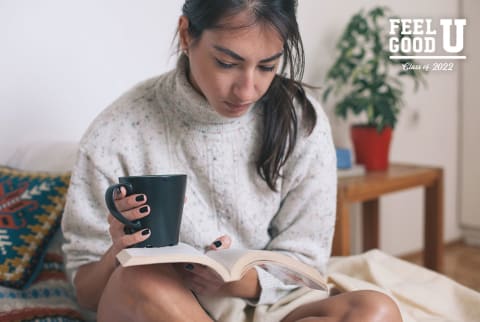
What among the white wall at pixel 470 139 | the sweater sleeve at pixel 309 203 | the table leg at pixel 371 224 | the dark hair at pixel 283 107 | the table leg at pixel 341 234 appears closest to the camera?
the dark hair at pixel 283 107

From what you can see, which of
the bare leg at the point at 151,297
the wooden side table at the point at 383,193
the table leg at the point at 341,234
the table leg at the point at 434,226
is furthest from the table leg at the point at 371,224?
the bare leg at the point at 151,297

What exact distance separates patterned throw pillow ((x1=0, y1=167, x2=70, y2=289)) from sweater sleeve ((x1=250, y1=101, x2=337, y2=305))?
46 centimetres

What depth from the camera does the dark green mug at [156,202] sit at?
766mm

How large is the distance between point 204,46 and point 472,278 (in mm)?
1772

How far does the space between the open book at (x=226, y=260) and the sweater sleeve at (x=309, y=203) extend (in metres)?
0.15

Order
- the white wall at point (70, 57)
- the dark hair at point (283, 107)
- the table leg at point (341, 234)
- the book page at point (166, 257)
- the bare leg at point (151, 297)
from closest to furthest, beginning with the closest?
1. the book page at point (166, 257)
2. the bare leg at point (151, 297)
3. the dark hair at point (283, 107)
4. the white wall at point (70, 57)
5. the table leg at point (341, 234)

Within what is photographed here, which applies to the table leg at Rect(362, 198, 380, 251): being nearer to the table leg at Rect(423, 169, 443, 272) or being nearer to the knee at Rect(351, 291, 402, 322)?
the table leg at Rect(423, 169, 443, 272)

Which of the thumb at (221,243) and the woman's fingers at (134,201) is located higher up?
the woman's fingers at (134,201)

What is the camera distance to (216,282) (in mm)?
870

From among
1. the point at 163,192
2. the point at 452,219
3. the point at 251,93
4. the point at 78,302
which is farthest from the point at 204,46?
the point at 452,219

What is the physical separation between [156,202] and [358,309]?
0.34 m

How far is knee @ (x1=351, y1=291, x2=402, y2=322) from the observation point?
31.8 inches

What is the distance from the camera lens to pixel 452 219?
9.29 feet

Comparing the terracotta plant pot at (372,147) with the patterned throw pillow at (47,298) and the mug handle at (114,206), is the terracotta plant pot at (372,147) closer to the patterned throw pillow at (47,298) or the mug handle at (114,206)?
the patterned throw pillow at (47,298)
